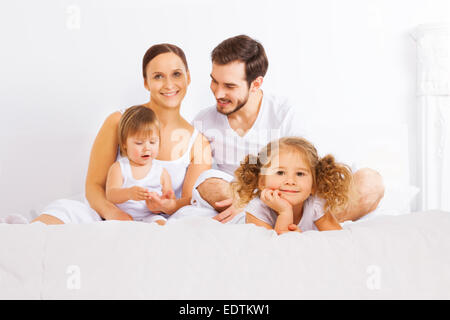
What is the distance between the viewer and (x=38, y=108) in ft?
5.52

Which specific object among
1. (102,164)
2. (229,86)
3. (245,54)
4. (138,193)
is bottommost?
(138,193)

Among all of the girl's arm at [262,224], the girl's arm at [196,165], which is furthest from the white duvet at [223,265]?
the girl's arm at [196,165]

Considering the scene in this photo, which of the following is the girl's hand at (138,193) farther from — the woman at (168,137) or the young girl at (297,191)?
the young girl at (297,191)

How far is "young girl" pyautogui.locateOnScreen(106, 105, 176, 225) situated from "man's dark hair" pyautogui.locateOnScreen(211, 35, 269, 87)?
32 centimetres

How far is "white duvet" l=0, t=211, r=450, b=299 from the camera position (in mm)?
968

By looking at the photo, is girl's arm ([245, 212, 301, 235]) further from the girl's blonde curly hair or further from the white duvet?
the white duvet

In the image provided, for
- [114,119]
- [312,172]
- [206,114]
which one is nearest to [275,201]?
[312,172]

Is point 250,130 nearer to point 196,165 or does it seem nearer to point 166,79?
point 196,165

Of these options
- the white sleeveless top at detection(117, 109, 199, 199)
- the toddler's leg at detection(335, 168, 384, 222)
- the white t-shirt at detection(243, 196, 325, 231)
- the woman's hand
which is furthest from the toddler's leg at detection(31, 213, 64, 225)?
the toddler's leg at detection(335, 168, 384, 222)

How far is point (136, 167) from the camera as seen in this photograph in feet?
5.18

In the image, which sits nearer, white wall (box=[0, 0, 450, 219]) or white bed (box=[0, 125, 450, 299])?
white bed (box=[0, 125, 450, 299])

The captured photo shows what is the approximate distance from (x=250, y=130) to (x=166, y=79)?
350mm

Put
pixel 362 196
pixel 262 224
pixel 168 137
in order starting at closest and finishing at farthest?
1. pixel 262 224
2. pixel 362 196
3. pixel 168 137
